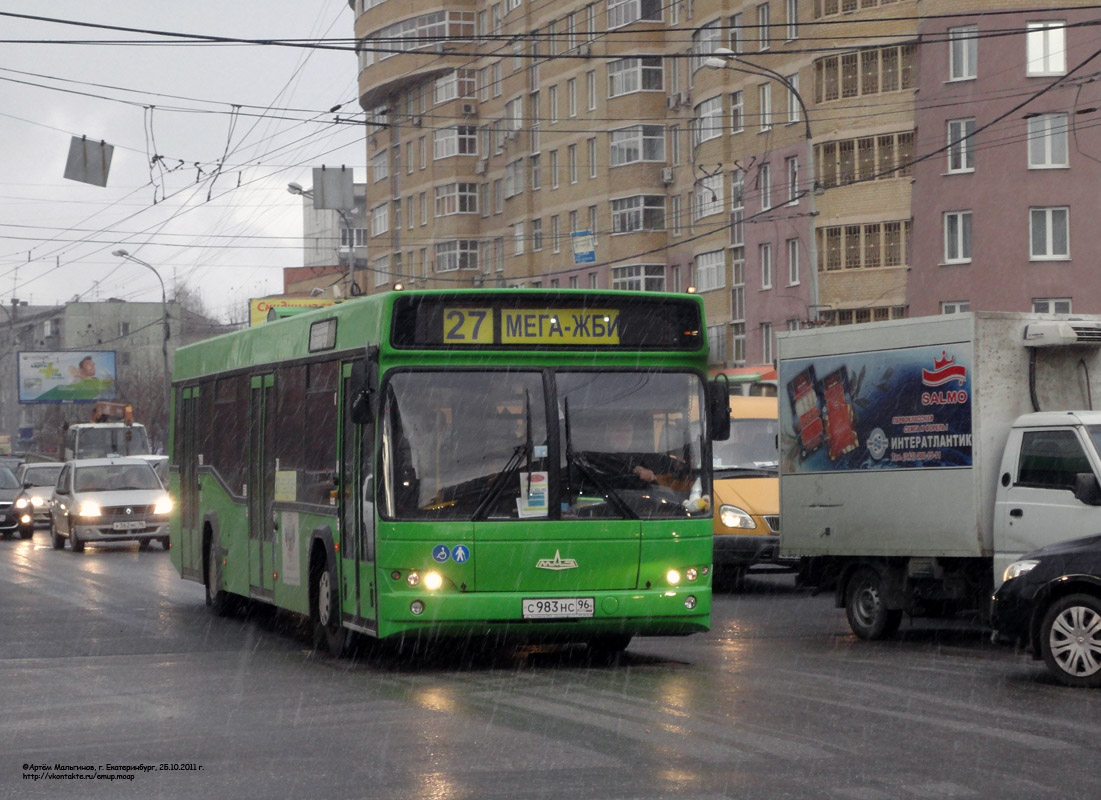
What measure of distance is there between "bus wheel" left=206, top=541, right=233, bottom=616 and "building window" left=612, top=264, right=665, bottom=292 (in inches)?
1828

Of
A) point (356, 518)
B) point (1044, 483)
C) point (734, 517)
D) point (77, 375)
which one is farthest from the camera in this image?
point (77, 375)

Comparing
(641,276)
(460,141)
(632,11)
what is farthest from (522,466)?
(460,141)

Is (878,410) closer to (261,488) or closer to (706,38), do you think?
(261,488)

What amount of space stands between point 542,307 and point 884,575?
4.21m

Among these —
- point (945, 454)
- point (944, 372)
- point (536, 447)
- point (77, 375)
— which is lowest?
point (945, 454)

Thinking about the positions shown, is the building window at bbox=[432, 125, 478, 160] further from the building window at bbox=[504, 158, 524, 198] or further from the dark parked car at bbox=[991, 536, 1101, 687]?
the dark parked car at bbox=[991, 536, 1101, 687]

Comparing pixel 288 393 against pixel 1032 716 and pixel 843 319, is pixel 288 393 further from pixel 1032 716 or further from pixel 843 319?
pixel 843 319

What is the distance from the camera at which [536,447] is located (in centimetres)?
1252

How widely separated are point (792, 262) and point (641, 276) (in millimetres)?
10918

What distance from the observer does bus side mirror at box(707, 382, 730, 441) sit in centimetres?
1295

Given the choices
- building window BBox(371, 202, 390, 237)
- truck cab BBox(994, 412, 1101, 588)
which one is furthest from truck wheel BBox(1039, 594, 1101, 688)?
building window BBox(371, 202, 390, 237)

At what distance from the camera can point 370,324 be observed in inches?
507

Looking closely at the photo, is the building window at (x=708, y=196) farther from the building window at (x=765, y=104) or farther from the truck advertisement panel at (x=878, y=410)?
the truck advertisement panel at (x=878, y=410)

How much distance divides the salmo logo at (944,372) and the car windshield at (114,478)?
2224cm
